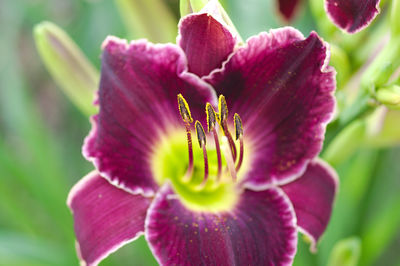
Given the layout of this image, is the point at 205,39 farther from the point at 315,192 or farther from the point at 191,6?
the point at 315,192

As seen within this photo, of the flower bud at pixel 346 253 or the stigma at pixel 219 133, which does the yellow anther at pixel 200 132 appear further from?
the flower bud at pixel 346 253

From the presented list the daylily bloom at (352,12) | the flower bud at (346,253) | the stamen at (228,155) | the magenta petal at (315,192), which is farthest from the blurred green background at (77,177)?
the daylily bloom at (352,12)

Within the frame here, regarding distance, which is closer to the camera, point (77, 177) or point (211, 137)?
point (211, 137)

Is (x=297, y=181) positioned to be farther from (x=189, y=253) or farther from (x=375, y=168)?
(x=375, y=168)

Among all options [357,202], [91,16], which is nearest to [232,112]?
[357,202]

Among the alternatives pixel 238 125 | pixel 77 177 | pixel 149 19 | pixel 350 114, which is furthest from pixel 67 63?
pixel 77 177
